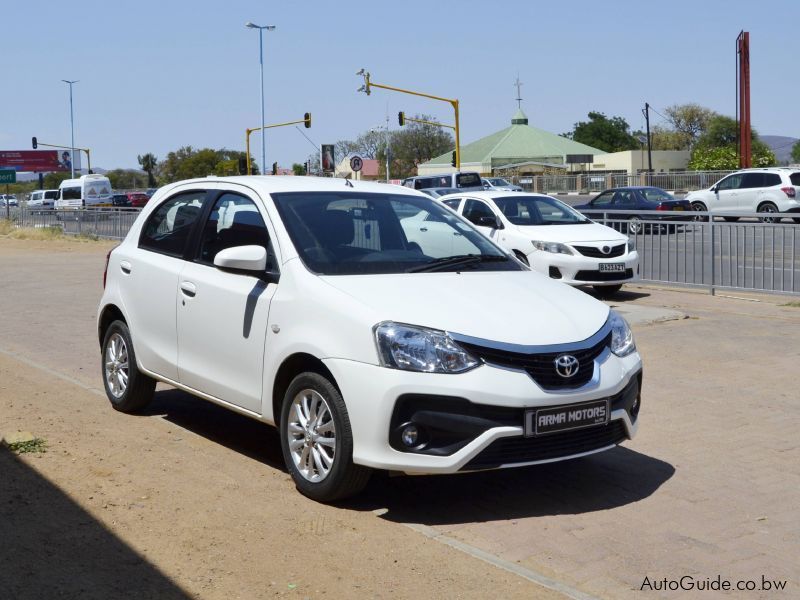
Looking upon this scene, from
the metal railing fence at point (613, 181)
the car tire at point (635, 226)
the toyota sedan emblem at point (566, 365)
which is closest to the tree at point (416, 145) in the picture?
the metal railing fence at point (613, 181)

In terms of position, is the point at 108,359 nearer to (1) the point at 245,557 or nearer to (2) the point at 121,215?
(1) the point at 245,557

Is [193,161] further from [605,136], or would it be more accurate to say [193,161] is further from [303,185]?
[303,185]

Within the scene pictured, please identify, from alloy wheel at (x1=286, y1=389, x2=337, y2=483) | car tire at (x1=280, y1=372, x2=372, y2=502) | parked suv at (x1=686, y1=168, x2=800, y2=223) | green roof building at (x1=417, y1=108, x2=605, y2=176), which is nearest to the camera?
car tire at (x1=280, y1=372, x2=372, y2=502)

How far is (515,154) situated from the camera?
9538 cm

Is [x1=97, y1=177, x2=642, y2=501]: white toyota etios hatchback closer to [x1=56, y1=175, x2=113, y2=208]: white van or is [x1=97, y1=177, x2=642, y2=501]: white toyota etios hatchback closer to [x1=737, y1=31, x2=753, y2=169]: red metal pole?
[x1=737, y1=31, x2=753, y2=169]: red metal pole

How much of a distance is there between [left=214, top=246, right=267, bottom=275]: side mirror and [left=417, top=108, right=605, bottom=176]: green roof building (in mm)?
83028

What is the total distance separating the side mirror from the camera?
6.14m

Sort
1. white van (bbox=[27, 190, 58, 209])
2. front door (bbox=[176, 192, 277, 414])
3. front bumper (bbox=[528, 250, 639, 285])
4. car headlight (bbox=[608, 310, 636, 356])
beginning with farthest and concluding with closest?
white van (bbox=[27, 190, 58, 209]) → front bumper (bbox=[528, 250, 639, 285]) → front door (bbox=[176, 192, 277, 414]) → car headlight (bbox=[608, 310, 636, 356])

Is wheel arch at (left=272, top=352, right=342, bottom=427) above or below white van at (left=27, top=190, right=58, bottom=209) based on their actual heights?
below

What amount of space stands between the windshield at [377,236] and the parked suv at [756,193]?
26.5 meters

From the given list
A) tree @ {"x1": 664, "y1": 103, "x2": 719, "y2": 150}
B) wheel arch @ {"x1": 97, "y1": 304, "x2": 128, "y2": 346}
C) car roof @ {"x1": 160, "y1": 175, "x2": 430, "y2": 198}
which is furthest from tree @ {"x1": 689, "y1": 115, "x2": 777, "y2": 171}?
car roof @ {"x1": 160, "y1": 175, "x2": 430, "y2": 198}

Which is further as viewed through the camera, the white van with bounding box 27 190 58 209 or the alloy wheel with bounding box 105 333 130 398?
the white van with bounding box 27 190 58 209

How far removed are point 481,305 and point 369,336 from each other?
2.10 feet

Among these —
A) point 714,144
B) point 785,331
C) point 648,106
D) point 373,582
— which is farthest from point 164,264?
point 714,144
